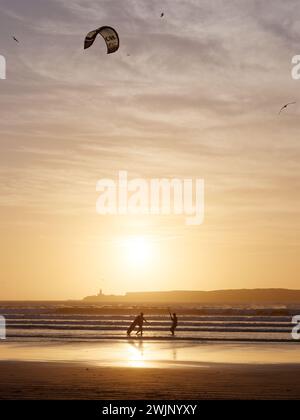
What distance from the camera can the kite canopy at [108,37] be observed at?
2878 cm

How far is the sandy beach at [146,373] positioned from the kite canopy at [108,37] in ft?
41.0

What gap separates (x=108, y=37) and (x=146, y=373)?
14.3 metres

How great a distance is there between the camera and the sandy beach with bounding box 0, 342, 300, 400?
1775cm

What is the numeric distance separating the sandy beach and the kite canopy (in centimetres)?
1250

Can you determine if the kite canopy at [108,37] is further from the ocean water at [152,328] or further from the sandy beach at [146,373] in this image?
the ocean water at [152,328]

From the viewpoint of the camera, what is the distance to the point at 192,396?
56.2ft

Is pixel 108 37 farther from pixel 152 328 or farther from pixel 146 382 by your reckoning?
pixel 152 328

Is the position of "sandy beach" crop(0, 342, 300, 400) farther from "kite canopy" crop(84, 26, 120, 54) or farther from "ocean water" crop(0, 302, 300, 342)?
"kite canopy" crop(84, 26, 120, 54)

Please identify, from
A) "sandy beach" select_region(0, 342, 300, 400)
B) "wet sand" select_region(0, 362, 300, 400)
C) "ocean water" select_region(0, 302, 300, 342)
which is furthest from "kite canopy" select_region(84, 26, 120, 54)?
"ocean water" select_region(0, 302, 300, 342)

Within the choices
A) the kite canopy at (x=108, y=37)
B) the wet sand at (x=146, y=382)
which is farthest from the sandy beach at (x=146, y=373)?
the kite canopy at (x=108, y=37)
